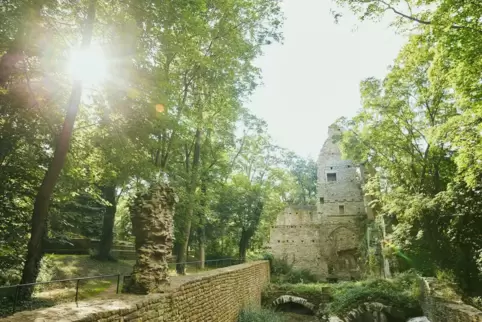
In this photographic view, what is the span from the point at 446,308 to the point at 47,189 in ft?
35.1

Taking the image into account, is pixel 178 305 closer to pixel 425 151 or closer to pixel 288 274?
pixel 425 151

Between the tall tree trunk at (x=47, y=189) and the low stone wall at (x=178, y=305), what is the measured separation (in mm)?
3298

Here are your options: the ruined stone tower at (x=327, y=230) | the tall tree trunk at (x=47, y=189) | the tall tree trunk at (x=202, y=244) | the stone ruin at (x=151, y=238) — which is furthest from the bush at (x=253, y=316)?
the ruined stone tower at (x=327, y=230)

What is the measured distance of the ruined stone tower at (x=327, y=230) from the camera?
2395 cm

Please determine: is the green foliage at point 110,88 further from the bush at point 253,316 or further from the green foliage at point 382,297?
the green foliage at point 382,297

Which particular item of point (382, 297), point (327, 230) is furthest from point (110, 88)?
point (327, 230)

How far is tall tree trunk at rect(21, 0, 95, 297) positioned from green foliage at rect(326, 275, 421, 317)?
11872 millimetres

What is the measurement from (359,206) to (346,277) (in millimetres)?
5853

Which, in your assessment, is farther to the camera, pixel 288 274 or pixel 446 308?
pixel 288 274

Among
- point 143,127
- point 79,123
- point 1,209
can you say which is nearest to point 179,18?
point 143,127

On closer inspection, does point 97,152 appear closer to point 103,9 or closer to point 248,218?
point 103,9

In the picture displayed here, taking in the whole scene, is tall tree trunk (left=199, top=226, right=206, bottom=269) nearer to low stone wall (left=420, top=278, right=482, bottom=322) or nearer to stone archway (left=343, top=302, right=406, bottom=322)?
stone archway (left=343, top=302, right=406, bottom=322)

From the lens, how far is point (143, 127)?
9789mm

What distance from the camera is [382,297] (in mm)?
13828
